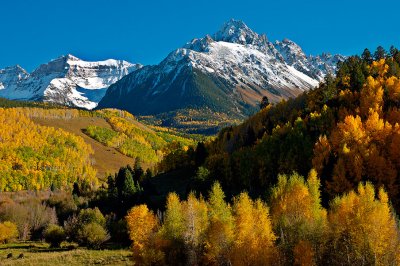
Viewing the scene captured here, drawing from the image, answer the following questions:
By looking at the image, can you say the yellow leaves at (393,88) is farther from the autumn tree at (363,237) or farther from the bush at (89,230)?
the bush at (89,230)

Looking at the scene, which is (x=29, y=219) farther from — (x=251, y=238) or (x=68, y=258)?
(x=251, y=238)

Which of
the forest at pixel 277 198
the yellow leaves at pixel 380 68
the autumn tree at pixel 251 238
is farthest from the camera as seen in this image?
the yellow leaves at pixel 380 68

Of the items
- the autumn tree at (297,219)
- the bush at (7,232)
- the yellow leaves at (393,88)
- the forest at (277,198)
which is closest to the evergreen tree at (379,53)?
the forest at (277,198)

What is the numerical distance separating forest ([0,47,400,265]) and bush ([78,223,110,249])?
0.24m

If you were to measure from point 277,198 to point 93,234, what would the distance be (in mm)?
49243

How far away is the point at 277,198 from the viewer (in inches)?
2840

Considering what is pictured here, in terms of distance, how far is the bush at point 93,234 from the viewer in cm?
9894

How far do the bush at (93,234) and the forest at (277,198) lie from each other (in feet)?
0.79

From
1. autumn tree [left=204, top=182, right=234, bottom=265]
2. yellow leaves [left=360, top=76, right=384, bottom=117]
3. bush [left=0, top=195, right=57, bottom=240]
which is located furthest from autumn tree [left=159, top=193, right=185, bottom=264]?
bush [left=0, top=195, right=57, bottom=240]

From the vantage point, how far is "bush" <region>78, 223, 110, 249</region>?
325ft

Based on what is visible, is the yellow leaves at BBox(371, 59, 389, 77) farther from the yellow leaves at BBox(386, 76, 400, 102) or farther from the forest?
the yellow leaves at BBox(386, 76, 400, 102)

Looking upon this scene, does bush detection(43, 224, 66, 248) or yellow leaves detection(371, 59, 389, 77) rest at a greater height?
yellow leaves detection(371, 59, 389, 77)

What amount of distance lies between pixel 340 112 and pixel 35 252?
293ft

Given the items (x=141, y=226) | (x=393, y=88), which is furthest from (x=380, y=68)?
(x=141, y=226)
